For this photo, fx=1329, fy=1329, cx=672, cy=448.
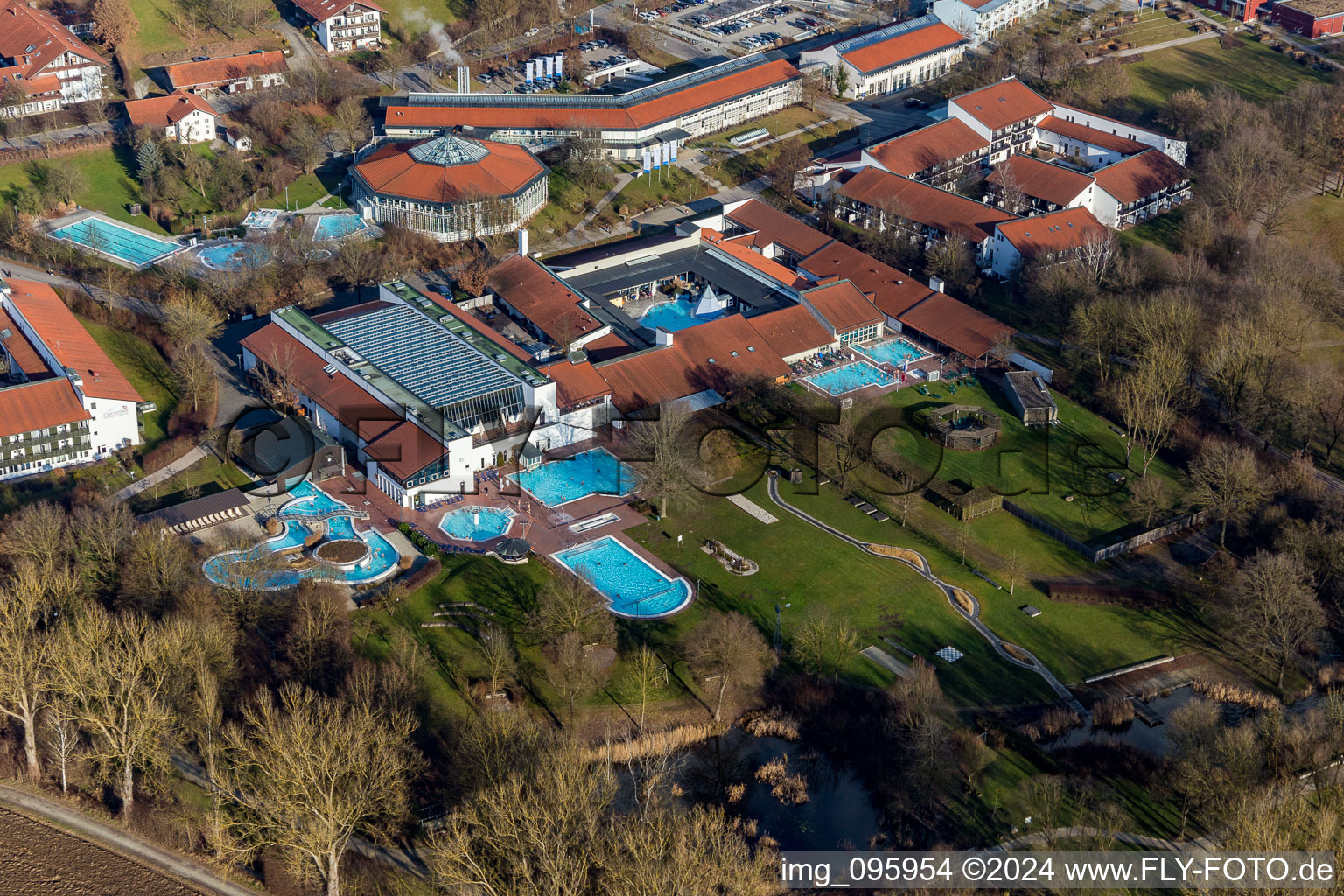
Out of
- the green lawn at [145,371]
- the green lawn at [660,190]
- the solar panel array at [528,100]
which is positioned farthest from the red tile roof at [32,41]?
the green lawn at [660,190]

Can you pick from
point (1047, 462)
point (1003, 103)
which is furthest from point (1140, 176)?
point (1047, 462)

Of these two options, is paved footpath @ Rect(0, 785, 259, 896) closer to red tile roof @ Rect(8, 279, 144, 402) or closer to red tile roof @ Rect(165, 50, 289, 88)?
red tile roof @ Rect(8, 279, 144, 402)

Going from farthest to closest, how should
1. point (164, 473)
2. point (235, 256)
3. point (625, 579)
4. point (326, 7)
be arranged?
1. point (326, 7)
2. point (235, 256)
3. point (164, 473)
4. point (625, 579)

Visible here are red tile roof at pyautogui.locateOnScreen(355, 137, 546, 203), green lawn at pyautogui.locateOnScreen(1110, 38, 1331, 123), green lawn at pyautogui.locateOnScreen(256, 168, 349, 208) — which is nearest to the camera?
red tile roof at pyautogui.locateOnScreen(355, 137, 546, 203)

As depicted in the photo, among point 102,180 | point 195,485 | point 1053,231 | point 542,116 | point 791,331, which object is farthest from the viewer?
point 542,116

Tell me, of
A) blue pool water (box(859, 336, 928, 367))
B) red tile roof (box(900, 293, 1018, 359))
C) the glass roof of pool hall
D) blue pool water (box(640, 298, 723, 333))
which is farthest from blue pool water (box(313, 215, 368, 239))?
red tile roof (box(900, 293, 1018, 359))

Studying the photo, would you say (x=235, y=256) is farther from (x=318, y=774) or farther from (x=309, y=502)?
(x=318, y=774)
